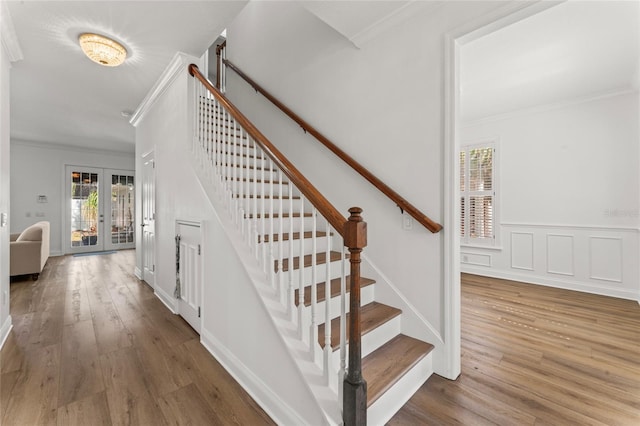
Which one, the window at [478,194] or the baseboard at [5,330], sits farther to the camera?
the window at [478,194]

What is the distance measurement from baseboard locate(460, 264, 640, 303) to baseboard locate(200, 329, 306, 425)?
4.23 meters

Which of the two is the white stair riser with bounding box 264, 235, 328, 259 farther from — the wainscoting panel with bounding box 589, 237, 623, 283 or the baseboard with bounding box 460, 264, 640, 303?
the wainscoting panel with bounding box 589, 237, 623, 283

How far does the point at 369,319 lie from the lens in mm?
1904

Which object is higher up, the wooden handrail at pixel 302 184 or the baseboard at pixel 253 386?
the wooden handrail at pixel 302 184

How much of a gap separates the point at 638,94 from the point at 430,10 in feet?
11.5

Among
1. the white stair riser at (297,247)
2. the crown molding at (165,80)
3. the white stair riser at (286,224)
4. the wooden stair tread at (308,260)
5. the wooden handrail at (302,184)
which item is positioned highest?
the crown molding at (165,80)

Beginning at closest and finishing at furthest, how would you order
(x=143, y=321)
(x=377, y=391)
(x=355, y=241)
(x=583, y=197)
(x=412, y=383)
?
(x=355, y=241) < (x=377, y=391) < (x=412, y=383) < (x=143, y=321) < (x=583, y=197)

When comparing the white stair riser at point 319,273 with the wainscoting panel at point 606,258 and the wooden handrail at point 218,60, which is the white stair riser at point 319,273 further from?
the wooden handrail at point 218,60

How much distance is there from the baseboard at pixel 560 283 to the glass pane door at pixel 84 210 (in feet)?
28.9

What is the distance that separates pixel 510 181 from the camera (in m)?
4.32

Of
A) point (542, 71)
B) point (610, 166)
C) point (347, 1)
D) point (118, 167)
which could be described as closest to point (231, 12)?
point (347, 1)

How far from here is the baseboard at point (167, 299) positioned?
9.71ft

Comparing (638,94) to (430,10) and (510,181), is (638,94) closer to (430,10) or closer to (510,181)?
(510,181)

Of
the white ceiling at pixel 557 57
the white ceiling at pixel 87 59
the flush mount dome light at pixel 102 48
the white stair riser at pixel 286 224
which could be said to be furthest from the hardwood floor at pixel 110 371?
the white ceiling at pixel 557 57
